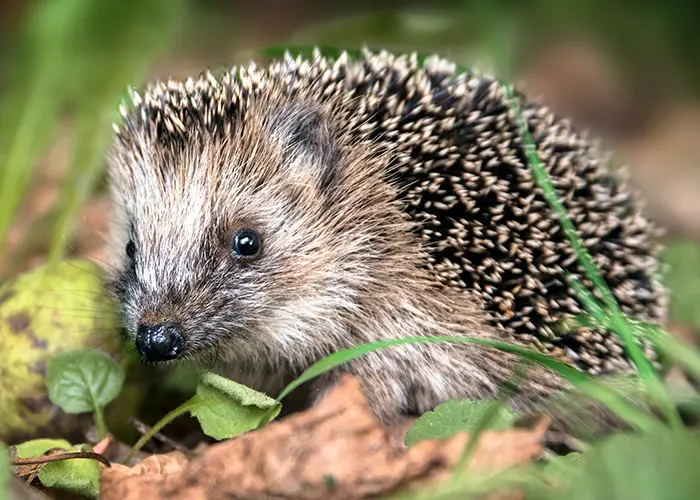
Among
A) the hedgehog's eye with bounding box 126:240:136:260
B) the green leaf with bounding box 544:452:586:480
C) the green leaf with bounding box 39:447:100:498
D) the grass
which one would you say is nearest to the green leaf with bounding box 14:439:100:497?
the green leaf with bounding box 39:447:100:498

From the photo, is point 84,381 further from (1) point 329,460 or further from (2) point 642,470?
(2) point 642,470

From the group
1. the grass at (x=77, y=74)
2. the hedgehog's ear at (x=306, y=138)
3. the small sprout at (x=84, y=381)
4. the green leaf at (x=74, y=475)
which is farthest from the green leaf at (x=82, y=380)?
the grass at (x=77, y=74)

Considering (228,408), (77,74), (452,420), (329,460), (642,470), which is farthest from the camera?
(77,74)

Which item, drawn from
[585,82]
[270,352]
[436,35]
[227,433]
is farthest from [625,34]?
[227,433]

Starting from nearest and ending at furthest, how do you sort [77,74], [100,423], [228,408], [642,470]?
[642,470] → [228,408] → [100,423] → [77,74]

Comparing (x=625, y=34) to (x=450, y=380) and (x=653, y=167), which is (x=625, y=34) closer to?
(x=653, y=167)

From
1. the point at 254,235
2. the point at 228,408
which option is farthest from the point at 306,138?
the point at 228,408

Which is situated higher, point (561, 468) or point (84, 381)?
point (84, 381)

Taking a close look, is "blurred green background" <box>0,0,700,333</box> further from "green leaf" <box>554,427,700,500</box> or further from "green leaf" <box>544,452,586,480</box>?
"green leaf" <box>554,427,700,500</box>
